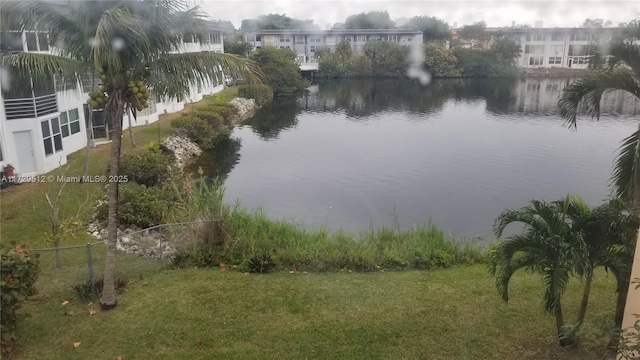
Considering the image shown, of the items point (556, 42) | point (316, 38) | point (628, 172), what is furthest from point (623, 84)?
point (316, 38)

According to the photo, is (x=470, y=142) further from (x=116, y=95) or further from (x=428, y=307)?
(x=116, y=95)

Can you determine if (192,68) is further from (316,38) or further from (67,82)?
(316,38)

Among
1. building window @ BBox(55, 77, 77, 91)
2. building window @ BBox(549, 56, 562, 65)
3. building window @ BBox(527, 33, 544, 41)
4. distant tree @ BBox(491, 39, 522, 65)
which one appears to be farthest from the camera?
distant tree @ BBox(491, 39, 522, 65)

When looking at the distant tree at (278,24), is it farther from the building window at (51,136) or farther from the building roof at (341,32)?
the building window at (51,136)

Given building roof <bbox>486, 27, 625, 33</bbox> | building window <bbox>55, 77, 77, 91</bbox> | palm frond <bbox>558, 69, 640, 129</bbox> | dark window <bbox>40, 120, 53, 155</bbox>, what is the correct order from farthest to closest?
dark window <bbox>40, 120, 53, 155</bbox> < building roof <bbox>486, 27, 625, 33</bbox> < building window <bbox>55, 77, 77, 91</bbox> < palm frond <bbox>558, 69, 640, 129</bbox>

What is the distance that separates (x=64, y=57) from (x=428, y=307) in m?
4.44

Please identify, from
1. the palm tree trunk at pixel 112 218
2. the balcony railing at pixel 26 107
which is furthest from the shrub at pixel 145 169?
the palm tree trunk at pixel 112 218

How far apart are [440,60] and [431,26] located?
3387mm

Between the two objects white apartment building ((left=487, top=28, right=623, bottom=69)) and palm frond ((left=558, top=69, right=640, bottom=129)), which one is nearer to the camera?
palm frond ((left=558, top=69, right=640, bottom=129))

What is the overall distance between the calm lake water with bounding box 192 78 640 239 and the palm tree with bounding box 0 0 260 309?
4733mm

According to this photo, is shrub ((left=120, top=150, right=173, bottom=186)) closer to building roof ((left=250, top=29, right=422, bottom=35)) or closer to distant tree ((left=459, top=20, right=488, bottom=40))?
distant tree ((left=459, top=20, right=488, bottom=40))

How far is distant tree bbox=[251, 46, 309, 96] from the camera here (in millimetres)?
30125

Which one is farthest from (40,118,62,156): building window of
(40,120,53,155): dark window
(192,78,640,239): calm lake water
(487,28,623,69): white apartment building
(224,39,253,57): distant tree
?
(224,39,253,57): distant tree

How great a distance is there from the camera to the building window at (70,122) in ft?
40.8
